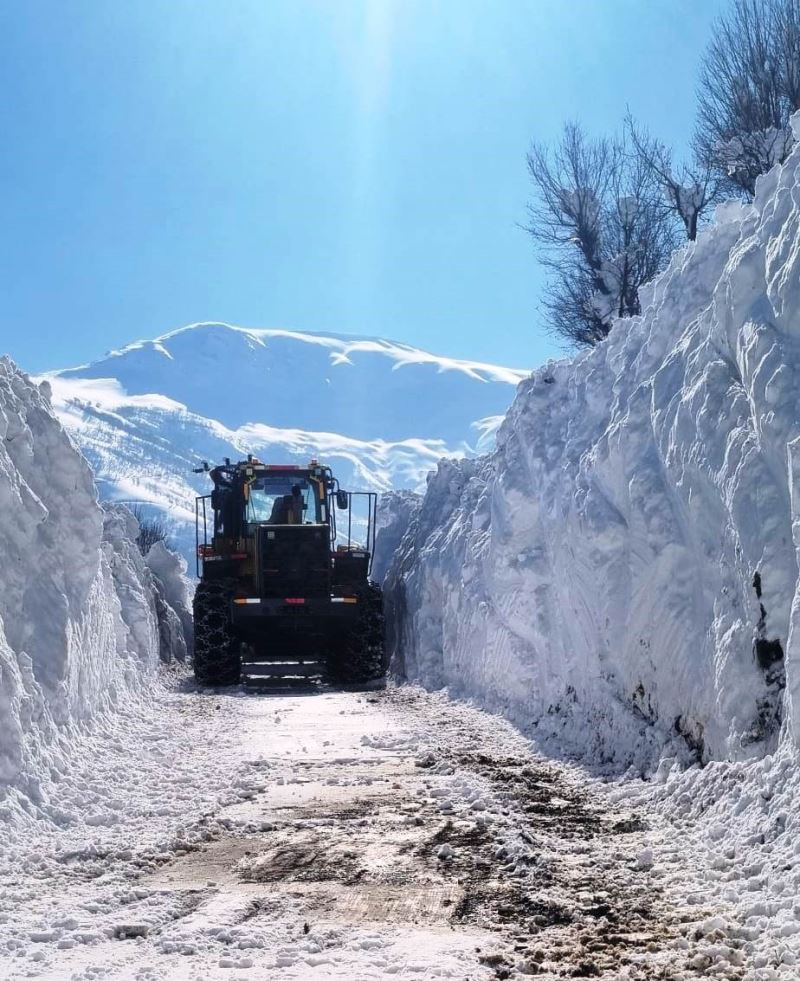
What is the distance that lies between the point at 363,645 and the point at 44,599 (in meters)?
10.0

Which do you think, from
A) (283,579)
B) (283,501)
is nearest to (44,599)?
(283,579)

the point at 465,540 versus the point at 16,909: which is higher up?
the point at 465,540

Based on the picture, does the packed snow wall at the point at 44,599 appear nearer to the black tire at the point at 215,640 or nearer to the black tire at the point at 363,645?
the black tire at the point at 215,640

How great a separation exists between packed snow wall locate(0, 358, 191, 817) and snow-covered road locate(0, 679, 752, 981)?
0.42 metres

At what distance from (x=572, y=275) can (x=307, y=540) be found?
14.4 m

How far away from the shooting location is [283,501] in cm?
2069

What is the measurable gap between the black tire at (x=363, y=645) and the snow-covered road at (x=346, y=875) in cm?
932

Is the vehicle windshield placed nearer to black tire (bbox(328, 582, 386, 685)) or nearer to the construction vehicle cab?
the construction vehicle cab

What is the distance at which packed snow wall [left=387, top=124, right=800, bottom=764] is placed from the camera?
689cm

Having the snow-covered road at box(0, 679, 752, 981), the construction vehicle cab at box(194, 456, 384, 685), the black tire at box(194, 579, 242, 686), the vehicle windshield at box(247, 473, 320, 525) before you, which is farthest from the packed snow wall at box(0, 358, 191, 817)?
the vehicle windshield at box(247, 473, 320, 525)

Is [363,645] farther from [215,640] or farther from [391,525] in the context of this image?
[391,525]

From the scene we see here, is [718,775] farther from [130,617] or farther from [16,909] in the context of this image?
[130,617]

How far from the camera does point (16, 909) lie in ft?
17.1

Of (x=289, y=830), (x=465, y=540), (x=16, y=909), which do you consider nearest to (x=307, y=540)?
(x=465, y=540)
